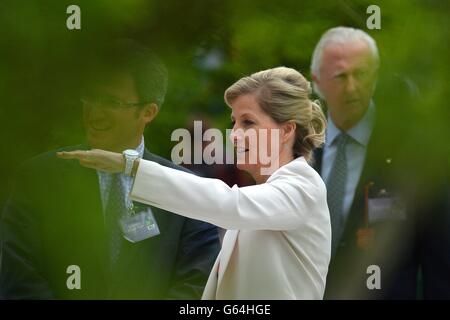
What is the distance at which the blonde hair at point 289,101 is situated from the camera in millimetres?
2504

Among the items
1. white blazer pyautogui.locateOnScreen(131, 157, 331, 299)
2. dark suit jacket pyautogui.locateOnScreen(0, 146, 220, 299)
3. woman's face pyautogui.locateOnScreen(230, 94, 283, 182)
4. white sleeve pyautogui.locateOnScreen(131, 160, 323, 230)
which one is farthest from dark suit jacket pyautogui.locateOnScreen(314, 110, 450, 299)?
white sleeve pyautogui.locateOnScreen(131, 160, 323, 230)

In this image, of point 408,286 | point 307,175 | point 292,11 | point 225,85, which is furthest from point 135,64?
point 408,286

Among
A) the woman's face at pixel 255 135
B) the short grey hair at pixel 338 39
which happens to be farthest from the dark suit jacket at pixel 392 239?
the woman's face at pixel 255 135

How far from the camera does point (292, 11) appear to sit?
3.39 metres

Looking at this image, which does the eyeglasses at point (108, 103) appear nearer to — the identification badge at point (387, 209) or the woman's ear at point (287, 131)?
the woman's ear at point (287, 131)

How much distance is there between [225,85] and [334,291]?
97 cm

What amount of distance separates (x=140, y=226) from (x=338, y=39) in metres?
1.12

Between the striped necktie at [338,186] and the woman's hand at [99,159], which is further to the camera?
the striped necktie at [338,186]

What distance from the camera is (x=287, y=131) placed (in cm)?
252

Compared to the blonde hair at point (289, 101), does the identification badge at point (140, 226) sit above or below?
below

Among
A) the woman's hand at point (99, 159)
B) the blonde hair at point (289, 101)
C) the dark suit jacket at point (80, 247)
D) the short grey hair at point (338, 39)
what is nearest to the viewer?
the woman's hand at point (99, 159)

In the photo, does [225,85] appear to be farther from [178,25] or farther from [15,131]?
[15,131]

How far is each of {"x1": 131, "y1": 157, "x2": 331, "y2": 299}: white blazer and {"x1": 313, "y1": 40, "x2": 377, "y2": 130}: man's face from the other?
3.40ft

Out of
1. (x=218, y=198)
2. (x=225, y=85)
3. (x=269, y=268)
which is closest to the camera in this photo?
(x=218, y=198)
